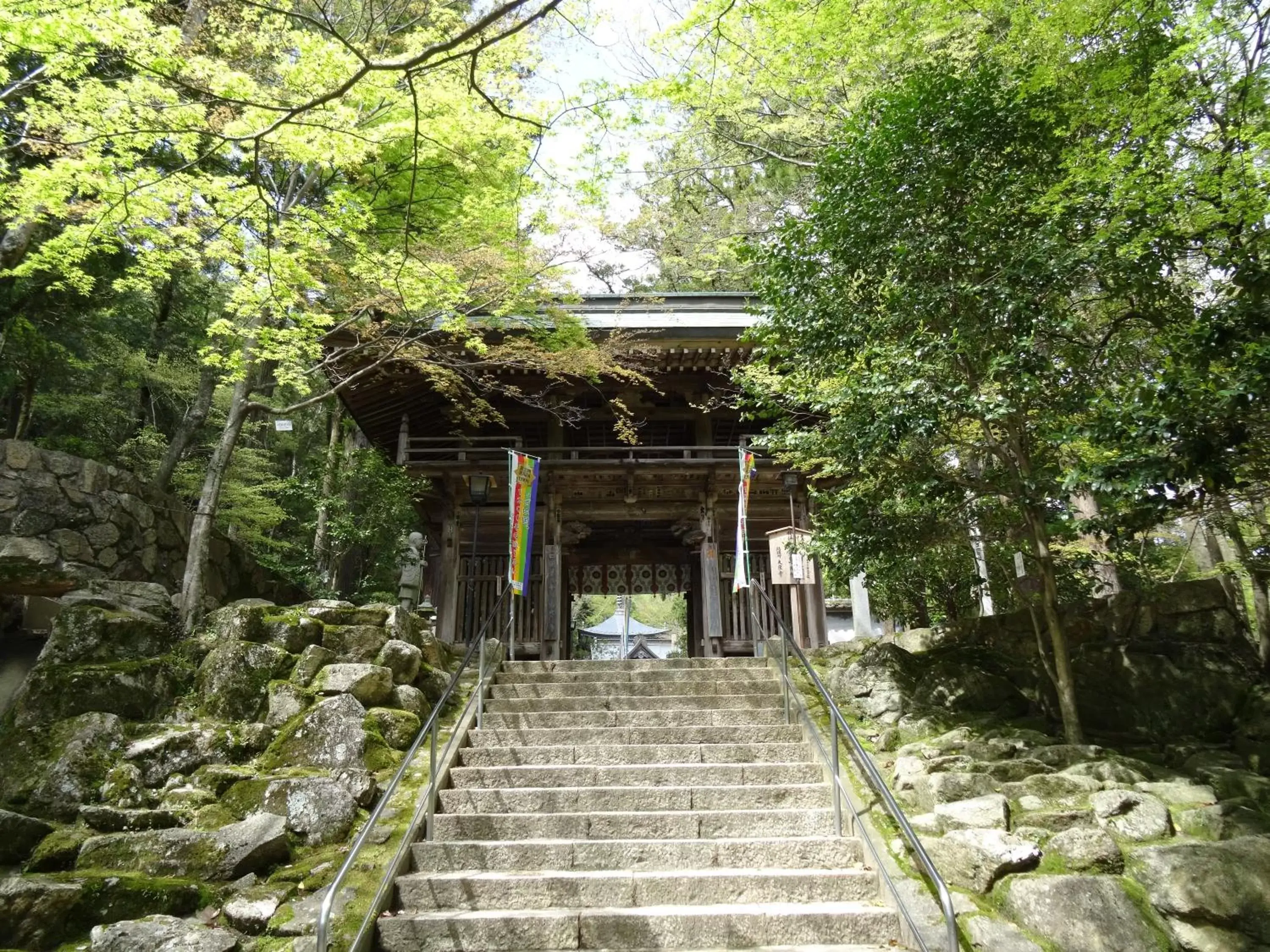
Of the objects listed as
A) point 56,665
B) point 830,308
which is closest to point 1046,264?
point 830,308

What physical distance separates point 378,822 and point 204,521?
19.2 feet

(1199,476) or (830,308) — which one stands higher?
(830,308)

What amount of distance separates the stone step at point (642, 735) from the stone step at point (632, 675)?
1.16m

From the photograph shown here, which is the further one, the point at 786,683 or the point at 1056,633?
the point at 786,683

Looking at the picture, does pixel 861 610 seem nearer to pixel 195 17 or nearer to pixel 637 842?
pixel 637 842

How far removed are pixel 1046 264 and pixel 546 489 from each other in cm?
795

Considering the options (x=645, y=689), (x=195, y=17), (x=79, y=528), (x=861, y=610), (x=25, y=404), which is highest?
(x=195, y=17)

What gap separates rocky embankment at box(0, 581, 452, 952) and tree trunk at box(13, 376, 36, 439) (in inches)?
216

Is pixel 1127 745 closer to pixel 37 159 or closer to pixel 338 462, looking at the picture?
pixel 338 462

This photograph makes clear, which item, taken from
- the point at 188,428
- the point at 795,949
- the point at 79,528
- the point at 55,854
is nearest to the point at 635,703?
the point at 795,949

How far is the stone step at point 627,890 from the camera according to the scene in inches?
179

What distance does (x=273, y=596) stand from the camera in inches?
530

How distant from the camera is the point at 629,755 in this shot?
20.6 ft

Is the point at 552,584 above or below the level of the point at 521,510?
below
